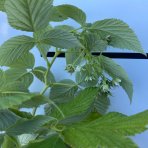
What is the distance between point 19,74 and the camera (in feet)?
1.94

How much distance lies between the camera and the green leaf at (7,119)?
350mm

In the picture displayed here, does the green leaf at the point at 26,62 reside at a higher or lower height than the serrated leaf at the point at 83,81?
higher

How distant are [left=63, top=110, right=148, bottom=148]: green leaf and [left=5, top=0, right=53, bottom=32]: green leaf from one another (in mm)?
167

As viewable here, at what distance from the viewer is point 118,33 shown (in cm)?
51

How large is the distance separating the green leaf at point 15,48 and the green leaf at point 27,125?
0.13 metres

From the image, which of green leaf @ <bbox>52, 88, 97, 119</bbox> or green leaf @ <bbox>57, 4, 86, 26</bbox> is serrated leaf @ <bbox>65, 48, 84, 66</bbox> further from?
green leaf @ <bbox>52, 88, 97, 119</bbox>

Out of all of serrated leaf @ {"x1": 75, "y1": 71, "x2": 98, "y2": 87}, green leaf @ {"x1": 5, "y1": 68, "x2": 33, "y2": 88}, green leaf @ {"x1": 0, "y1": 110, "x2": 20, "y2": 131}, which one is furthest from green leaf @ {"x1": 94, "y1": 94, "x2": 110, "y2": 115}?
green leaf @ {"x1": 0, "y1": 110, "x2": 20, "y2": 131}

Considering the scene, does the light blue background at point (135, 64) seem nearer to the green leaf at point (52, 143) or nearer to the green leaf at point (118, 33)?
the green leaf at point (118, 33)

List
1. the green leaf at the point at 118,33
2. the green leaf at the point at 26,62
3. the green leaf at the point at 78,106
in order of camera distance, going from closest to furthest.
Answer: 1. the green leaf at the point at 78,106
2. the green leaf at the point at 118,33
3. the green leaf at the point at 26,62

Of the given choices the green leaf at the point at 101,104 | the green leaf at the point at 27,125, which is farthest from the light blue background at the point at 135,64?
the green leaf at the point at 27,125

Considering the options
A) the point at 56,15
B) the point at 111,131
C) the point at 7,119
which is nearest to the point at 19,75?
the point at 56,15

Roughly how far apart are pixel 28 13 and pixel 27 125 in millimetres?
143

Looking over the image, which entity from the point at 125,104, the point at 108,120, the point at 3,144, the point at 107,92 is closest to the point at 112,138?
the point at 108,120

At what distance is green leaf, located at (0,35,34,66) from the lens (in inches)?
17.0
